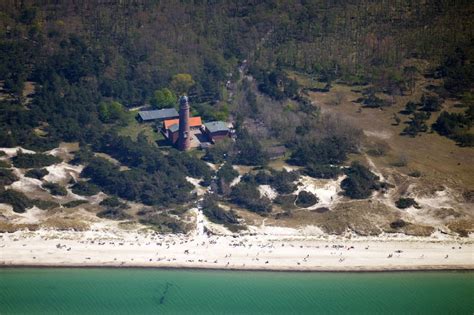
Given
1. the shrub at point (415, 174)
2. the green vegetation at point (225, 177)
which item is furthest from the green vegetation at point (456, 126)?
the green vegetation at point (225, 177)

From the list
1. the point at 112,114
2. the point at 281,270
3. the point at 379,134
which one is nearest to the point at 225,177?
the point at 281,270

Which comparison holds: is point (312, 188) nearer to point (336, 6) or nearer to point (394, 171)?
point (394, 171)

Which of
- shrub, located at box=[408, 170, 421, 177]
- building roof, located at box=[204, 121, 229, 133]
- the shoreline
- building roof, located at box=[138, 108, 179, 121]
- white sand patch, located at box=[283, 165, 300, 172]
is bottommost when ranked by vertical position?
the shoreline

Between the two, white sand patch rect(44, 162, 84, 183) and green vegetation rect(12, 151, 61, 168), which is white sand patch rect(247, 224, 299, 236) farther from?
green vegetation rect(12, 151, 61, 168)

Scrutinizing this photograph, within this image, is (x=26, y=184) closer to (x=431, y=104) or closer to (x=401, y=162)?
(x=401, y=162)

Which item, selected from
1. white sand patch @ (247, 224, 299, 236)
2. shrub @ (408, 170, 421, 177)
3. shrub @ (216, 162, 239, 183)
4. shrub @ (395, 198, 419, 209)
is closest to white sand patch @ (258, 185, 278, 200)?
shrub @ (216, 162, 239, 183)

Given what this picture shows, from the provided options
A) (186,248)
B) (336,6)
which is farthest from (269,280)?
(336,6)
